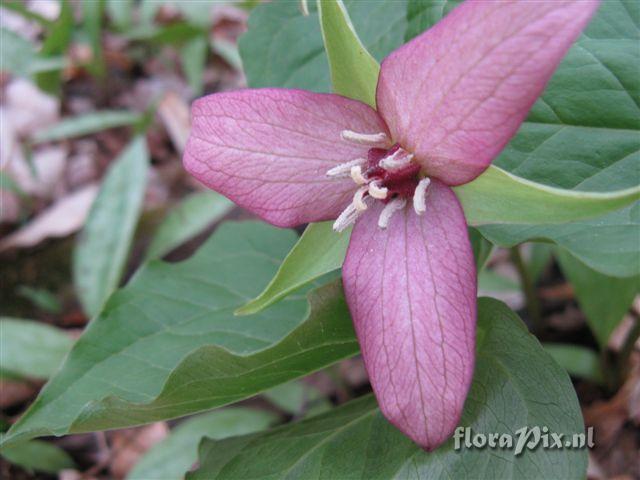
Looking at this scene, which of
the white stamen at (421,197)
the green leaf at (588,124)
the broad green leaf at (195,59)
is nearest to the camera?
the white stamen at (421,197)

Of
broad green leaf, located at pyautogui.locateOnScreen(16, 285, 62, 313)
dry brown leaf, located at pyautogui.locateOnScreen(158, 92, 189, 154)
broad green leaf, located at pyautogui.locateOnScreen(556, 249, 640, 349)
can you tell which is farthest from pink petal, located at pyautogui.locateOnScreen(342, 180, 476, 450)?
dry brown leaf, located at pyautogui.locateOnScreen(158, 92, 189, 154)

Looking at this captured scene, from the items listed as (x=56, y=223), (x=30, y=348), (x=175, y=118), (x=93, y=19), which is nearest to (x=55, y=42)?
(x=93, y=19)

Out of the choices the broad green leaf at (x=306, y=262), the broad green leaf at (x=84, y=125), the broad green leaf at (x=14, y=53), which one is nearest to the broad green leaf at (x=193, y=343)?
the broad green leaf at (x=306, y=262)

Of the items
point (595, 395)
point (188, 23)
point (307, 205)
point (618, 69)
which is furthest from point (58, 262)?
point (618, 69)

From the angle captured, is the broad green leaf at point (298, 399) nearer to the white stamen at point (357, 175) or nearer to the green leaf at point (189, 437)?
the green leaf at point (189, 437)

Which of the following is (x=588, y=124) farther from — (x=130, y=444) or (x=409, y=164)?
(x=130, y=444)

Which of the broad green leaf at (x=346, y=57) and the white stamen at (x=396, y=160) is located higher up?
the broad green leaf at (x=346, y=57)
